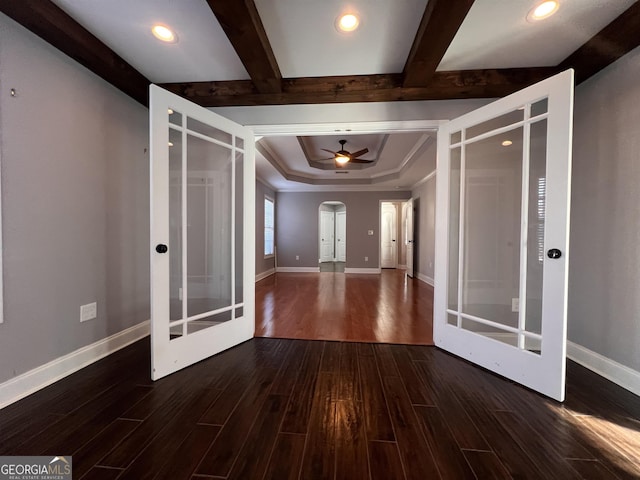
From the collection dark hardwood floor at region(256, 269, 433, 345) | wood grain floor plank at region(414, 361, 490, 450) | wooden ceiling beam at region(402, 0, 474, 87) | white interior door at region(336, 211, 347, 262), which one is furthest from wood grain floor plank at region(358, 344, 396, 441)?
white interior door at region(336, 211, 347, 262)

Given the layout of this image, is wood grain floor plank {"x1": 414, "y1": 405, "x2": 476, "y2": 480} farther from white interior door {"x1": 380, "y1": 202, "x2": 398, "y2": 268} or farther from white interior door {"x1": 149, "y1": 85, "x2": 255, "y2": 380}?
white interior door {"x1": 380, "y1": 202, "x2": 398, "y2": 268}

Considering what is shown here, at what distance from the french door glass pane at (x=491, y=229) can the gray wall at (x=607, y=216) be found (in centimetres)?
57

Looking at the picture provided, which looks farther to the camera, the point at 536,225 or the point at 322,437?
the point at 536,225

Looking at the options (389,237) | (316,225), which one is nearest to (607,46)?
(316,225)

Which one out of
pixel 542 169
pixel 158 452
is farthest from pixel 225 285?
pixel 542 169

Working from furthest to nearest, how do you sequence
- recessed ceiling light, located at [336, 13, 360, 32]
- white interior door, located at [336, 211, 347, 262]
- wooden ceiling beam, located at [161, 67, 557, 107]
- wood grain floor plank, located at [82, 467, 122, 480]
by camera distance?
1. white interior door, located at [336, 211, 347, 262]
2. wooden ceiling beam, located at [161, 67, 557, 107]
3. recessed ceiling light, located at [336, 13, 360, 32]
4. wood grain floor plank, located at [82, 467, 122, 480]

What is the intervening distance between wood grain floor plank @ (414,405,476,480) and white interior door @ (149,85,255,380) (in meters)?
1.69

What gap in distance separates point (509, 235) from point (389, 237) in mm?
7127

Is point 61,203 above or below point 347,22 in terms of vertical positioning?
below

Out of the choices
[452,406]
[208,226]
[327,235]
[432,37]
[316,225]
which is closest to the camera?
[452,406]

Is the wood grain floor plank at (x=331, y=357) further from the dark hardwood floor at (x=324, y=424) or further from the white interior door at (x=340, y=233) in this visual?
the white interior door at (x=340, y=233)

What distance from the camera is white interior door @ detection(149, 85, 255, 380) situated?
74.1 inches

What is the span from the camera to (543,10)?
1.65m

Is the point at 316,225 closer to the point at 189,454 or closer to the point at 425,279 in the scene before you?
the point at 425,279
